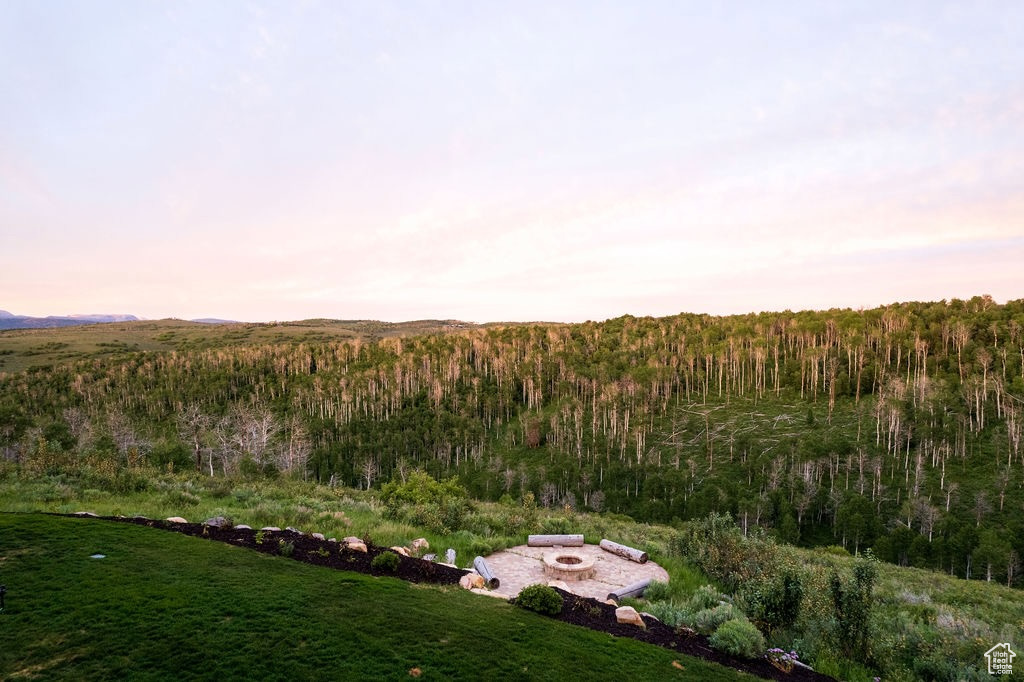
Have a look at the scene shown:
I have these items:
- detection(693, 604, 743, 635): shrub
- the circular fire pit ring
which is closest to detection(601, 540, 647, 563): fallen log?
the circular fire pit ring

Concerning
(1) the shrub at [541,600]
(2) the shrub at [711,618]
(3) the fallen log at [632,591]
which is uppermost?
(1) the shrub at [541,600]

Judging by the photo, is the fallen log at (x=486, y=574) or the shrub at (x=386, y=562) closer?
the shrub at (x=386, y=562)

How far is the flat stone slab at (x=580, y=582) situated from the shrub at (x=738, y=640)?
5072mm

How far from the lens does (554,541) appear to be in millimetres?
23125

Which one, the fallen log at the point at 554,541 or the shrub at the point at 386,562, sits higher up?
the shrub at the point at 386,562

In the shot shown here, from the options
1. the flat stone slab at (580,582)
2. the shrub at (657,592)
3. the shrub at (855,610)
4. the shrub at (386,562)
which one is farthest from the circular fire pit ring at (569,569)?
the shrub at (855,610)

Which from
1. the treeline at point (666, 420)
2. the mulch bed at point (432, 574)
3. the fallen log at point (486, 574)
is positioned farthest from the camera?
the treeline at point (666, 420)

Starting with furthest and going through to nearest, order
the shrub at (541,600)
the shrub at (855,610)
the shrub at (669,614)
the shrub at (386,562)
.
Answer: the shrub at (386,562) → the shrub at (669,614) → the shrub at (541,600) → the shrub at (855,610)

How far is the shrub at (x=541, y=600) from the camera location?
12930 mm

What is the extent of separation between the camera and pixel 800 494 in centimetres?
8588

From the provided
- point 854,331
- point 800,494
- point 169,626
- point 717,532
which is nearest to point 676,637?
point 717,532

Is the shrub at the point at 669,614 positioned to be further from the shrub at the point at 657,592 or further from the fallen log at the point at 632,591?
the shrub at the point at 657,592

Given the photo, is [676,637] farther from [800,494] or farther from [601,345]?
[601,345]

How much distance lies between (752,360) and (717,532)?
12752 cm
